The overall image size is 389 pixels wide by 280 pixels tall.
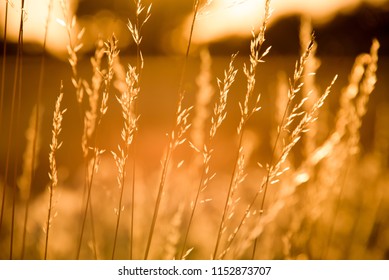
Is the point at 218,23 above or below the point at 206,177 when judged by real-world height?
above

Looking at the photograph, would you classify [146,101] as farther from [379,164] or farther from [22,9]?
[22,9]

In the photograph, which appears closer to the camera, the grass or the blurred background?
the grass

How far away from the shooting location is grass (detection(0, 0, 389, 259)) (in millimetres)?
1113

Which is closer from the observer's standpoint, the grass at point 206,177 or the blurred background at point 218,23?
the grass at point 206,177

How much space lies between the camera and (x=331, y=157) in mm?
1503

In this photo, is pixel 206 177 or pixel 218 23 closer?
pixel 206 177

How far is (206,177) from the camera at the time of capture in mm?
1488

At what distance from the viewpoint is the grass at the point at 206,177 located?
111cm

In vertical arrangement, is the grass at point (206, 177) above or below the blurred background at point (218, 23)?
below

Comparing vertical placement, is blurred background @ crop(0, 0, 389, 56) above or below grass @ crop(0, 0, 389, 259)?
above

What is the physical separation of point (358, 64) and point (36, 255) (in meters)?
1.79
